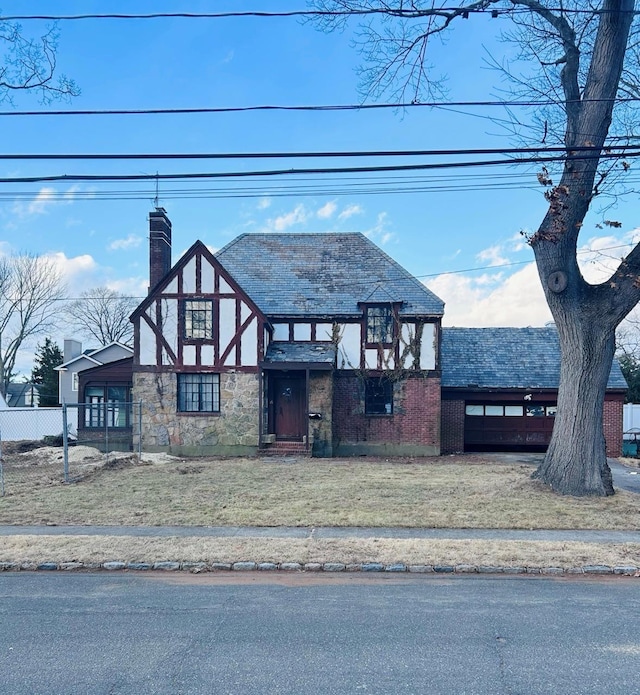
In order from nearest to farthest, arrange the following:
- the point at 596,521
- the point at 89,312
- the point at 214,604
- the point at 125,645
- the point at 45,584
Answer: the point at 125,645 < the point at 214,604 < the point at 45,584 < the point at 596,521 < the point at 89,312

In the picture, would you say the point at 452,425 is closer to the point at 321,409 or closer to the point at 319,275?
the point at 321,409

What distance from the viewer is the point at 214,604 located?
608cm

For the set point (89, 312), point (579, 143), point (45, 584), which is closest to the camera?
point (45, 584)

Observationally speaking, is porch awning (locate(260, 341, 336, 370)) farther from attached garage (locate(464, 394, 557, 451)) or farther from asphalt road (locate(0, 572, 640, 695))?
asphalt road (locate(0, 572, 640, 695))

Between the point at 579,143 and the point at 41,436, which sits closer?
the point at 579,143

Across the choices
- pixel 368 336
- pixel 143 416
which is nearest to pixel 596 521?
pixel 368 336

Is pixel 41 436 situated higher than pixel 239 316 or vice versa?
pixel 239 316

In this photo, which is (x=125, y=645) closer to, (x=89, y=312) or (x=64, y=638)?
(x=64, y=638)

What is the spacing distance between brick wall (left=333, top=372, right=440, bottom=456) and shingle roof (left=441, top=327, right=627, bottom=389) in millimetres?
1578

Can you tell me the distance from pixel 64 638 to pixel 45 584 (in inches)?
73.9

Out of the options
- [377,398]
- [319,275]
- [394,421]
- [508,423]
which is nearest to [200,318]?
[319,275]

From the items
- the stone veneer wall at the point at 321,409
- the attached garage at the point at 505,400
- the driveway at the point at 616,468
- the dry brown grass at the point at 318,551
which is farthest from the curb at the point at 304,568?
the attached garage at the point at 505,400

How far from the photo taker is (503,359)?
917 inches

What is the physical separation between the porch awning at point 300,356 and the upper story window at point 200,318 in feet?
7.58
